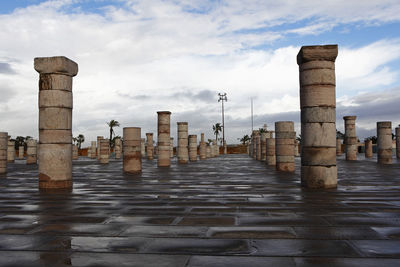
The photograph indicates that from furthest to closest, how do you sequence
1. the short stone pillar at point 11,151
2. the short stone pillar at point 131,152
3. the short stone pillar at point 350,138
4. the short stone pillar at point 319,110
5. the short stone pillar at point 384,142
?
the short stone pillar at point 11,151 → the short stone pillar at point 350,138 → the short stone pillar at point 384,142 → the short stone pillar at point 131,152 → the short stone pillar at point 319,110

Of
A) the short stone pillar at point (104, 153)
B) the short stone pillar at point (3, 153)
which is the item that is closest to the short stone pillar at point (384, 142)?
the short stone pillar at point (104, 153)

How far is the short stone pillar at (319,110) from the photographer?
904 centimetres

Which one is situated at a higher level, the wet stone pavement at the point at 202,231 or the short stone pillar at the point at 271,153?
the short stone pillar at the point at 271,153

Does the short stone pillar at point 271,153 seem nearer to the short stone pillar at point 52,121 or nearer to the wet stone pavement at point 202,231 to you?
the short stone pillar at point 52,121

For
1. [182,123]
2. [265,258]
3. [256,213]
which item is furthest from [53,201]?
[182,123]

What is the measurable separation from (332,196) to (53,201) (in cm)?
517

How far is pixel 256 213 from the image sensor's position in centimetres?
530

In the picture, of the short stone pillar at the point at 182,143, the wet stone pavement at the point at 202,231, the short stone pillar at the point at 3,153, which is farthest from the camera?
the short stone pillar at the point at 182,143

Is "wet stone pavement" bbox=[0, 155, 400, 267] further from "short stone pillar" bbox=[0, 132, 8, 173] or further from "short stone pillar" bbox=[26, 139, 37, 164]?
"short stone pillar" bbox=[26, 139, 37, 164]

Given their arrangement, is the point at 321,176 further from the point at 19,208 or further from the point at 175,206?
the point at 19,208

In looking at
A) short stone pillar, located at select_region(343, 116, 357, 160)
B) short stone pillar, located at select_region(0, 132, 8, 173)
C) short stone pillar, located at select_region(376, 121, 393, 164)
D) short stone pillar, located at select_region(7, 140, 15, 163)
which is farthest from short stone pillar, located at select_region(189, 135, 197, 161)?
short stone pillar, located at select_region(0, 132, 8, 173)

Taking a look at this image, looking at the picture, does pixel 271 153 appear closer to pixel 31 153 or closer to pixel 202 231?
pixel 202 231

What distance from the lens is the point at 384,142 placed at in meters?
22.1

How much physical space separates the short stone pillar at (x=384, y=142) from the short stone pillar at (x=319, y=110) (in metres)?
13.8
